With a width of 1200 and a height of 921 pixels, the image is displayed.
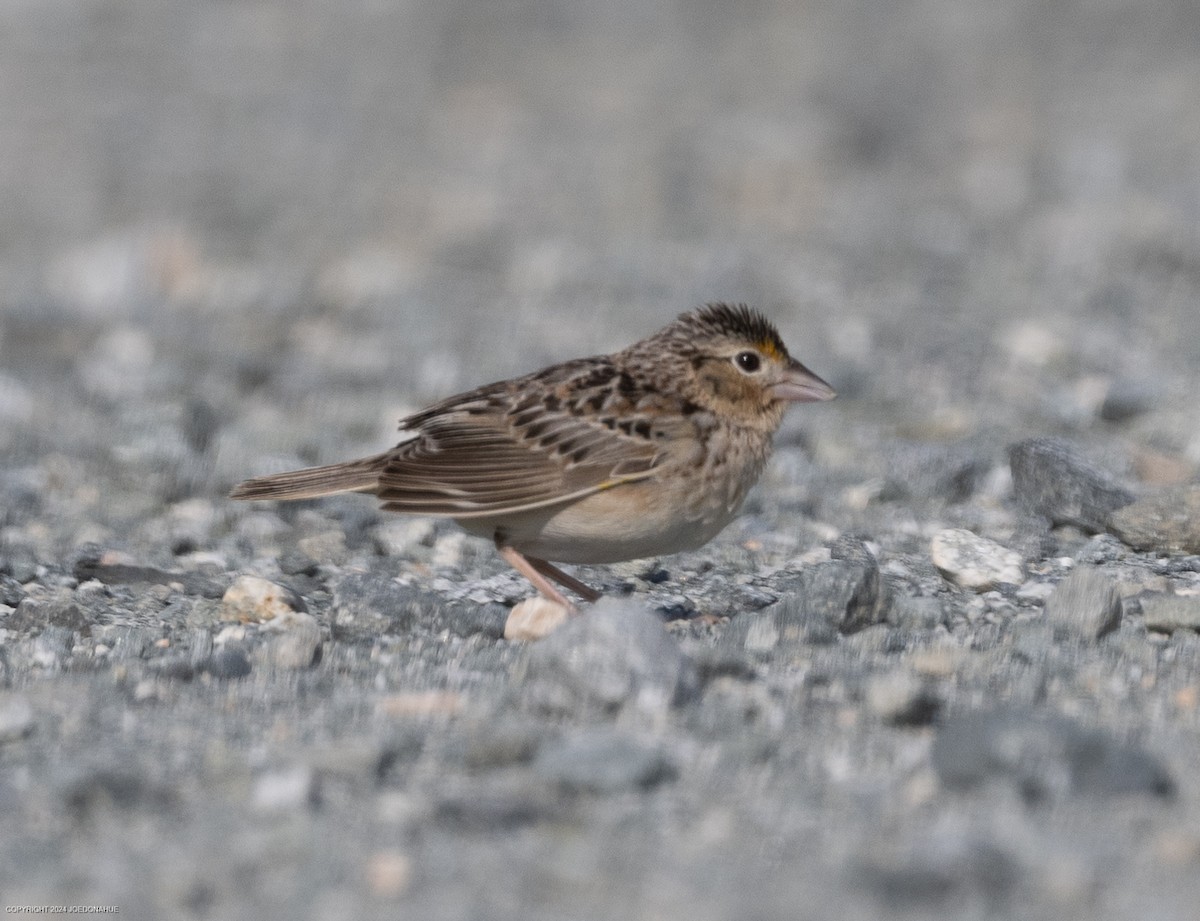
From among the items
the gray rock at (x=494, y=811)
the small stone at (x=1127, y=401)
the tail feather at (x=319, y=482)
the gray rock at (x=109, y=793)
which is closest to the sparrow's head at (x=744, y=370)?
the tail feather at (x=319, y=482)

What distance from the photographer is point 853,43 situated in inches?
829

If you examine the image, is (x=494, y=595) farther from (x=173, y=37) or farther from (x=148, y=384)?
(x=173, y=37)

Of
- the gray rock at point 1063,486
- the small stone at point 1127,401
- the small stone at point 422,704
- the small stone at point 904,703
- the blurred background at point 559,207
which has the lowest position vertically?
the small stone at point 904,703

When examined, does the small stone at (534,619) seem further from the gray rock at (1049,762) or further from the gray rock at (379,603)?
the gray rock at (1049,762)

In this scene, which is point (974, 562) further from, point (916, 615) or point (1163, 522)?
point (1163, 522)

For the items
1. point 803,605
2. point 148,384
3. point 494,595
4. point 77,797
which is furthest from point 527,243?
point 77,797

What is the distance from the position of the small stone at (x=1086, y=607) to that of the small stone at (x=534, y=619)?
1.51 m

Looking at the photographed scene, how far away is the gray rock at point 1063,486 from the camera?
6953mm

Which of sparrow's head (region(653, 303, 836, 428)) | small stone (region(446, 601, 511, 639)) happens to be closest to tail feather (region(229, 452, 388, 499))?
small stone (region(446, 601, 511, 639))

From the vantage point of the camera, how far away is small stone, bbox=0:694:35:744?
4660 millimetres

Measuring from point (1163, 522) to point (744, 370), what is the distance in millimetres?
1656

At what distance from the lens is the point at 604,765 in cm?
420

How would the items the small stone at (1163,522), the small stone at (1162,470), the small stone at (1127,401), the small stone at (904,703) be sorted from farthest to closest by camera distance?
the small stone at (1127,401) < the small stone at (1162,470) < the small stone at (1163,522) < the small stone at (904,703)

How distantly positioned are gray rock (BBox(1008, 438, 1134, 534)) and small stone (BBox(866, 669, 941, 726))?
253 centimetres
